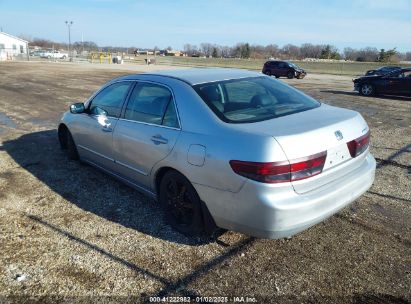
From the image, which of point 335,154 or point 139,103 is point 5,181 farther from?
point 335,154

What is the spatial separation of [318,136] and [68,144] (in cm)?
421

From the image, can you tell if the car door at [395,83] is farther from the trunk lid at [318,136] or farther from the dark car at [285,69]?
the trunk lid at [318,136]

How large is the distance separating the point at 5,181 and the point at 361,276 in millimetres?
4518

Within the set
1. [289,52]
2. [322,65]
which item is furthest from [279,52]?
[322,65]

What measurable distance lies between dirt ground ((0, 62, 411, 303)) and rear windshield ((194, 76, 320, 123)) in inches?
47.1

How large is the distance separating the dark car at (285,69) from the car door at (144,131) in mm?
28696

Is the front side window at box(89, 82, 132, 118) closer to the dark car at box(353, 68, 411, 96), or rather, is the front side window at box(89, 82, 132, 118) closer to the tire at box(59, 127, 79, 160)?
the tire at box(59, 127, 79, 160)

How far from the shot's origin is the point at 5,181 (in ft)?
17.0

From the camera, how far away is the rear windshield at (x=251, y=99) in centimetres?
347

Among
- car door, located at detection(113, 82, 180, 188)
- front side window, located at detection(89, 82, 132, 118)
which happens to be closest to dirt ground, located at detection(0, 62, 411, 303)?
car door, located at detection(113, 82, 180, 188)

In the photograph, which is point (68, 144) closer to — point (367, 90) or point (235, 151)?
point (235, 151)

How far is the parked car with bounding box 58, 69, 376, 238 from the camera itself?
294 cm

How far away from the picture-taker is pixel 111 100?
4.80 meters

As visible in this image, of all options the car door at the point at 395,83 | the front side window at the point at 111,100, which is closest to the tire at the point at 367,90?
the car door at the point at 395,83
